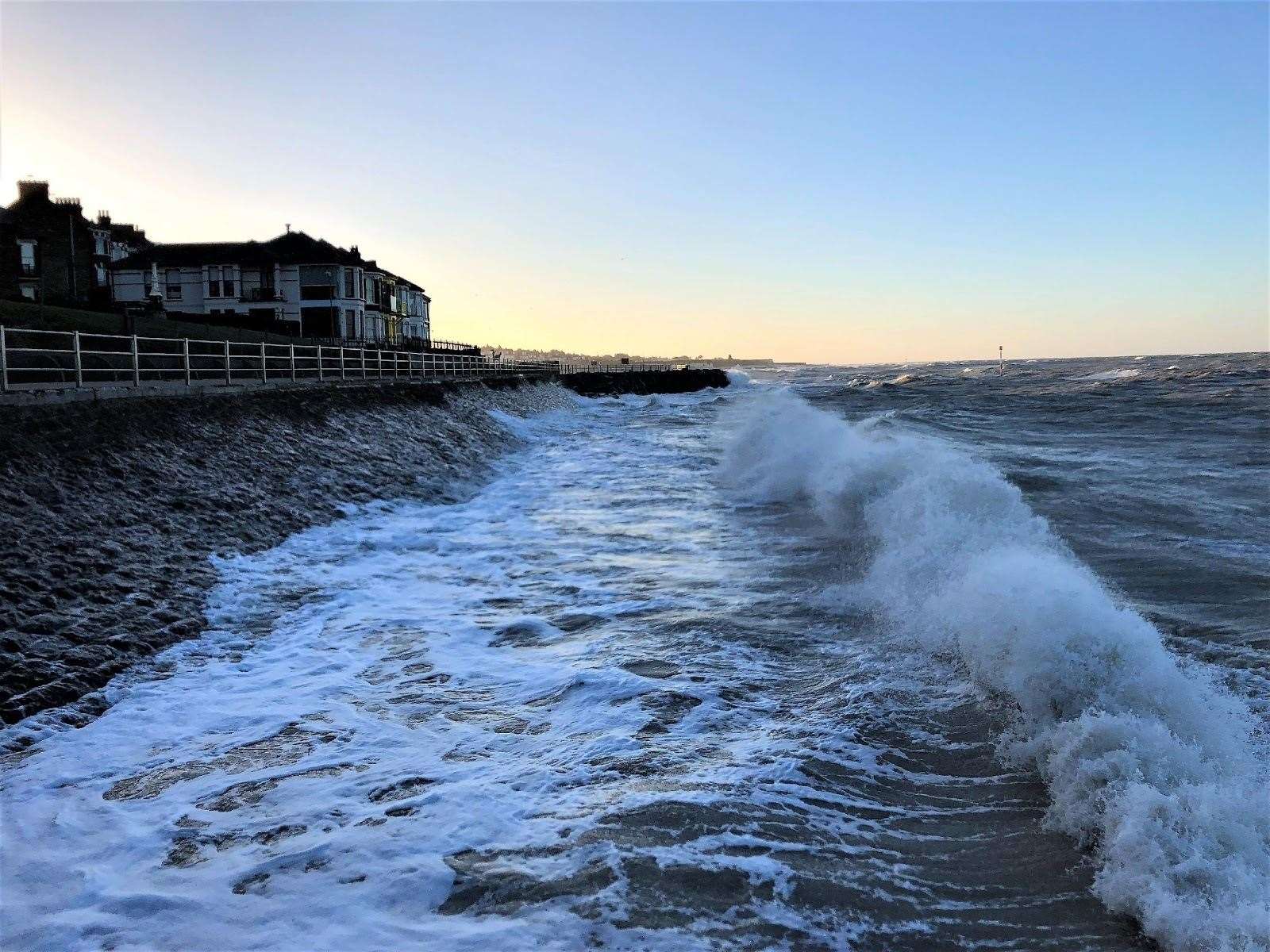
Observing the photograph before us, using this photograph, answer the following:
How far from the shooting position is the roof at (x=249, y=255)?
45.3 m

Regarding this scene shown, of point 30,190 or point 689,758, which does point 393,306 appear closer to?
A: point 30,190

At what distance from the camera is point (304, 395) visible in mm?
18125

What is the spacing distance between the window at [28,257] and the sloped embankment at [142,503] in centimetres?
3353

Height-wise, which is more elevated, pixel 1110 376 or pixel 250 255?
pixel 250 255

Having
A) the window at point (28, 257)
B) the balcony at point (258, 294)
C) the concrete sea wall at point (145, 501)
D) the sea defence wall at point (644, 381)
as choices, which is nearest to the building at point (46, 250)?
the window at point (28, 257)

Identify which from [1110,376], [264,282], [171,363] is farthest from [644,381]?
[171,363]

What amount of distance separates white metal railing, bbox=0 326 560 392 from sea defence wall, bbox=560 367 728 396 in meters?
28.4

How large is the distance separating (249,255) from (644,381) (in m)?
36.2

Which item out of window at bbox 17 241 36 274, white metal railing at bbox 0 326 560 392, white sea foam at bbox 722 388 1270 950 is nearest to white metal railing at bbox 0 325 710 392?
white metal railing at bbox 0 326 560 392

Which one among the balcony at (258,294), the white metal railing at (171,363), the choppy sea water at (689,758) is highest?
the balcony at (258,294)

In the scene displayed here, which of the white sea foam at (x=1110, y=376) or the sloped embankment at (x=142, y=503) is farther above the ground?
the white sea foam at (x=1110, y=376)

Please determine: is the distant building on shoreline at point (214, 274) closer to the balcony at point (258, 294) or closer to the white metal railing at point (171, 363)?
the balcony at point (258, 294)

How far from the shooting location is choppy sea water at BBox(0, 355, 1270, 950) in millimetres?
3428

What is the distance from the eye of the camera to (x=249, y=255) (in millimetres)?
45875
